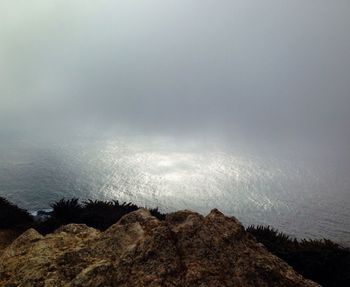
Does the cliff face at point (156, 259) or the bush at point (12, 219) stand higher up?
the cliff face at point (156, 259)

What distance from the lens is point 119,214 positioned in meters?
16.1

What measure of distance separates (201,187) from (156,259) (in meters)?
97.7

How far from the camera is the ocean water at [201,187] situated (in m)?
73.6

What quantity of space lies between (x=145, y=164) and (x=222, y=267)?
136567mm

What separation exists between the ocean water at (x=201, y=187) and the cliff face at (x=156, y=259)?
55632mm

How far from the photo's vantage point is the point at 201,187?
103750 mm

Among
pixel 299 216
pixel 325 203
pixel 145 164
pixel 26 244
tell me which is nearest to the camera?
pixel 26 244

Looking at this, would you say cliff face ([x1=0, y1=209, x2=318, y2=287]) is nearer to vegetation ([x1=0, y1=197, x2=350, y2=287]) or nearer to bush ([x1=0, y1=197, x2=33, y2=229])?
vegetation ([x1=0, y1=197, x2=350, y2=287])

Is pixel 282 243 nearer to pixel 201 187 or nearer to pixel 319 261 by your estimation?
pixel 319 261

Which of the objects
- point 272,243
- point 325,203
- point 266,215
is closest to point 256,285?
point 272,243

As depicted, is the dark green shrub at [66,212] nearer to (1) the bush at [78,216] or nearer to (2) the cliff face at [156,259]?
(1) the bush at [78,216]

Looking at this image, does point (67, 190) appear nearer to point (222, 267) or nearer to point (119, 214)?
point (119, 214)

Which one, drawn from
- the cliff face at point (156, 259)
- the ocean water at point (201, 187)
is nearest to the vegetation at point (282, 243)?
the cliff face at point (156, 259)

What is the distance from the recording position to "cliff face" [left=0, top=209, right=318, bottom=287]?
6594mm
